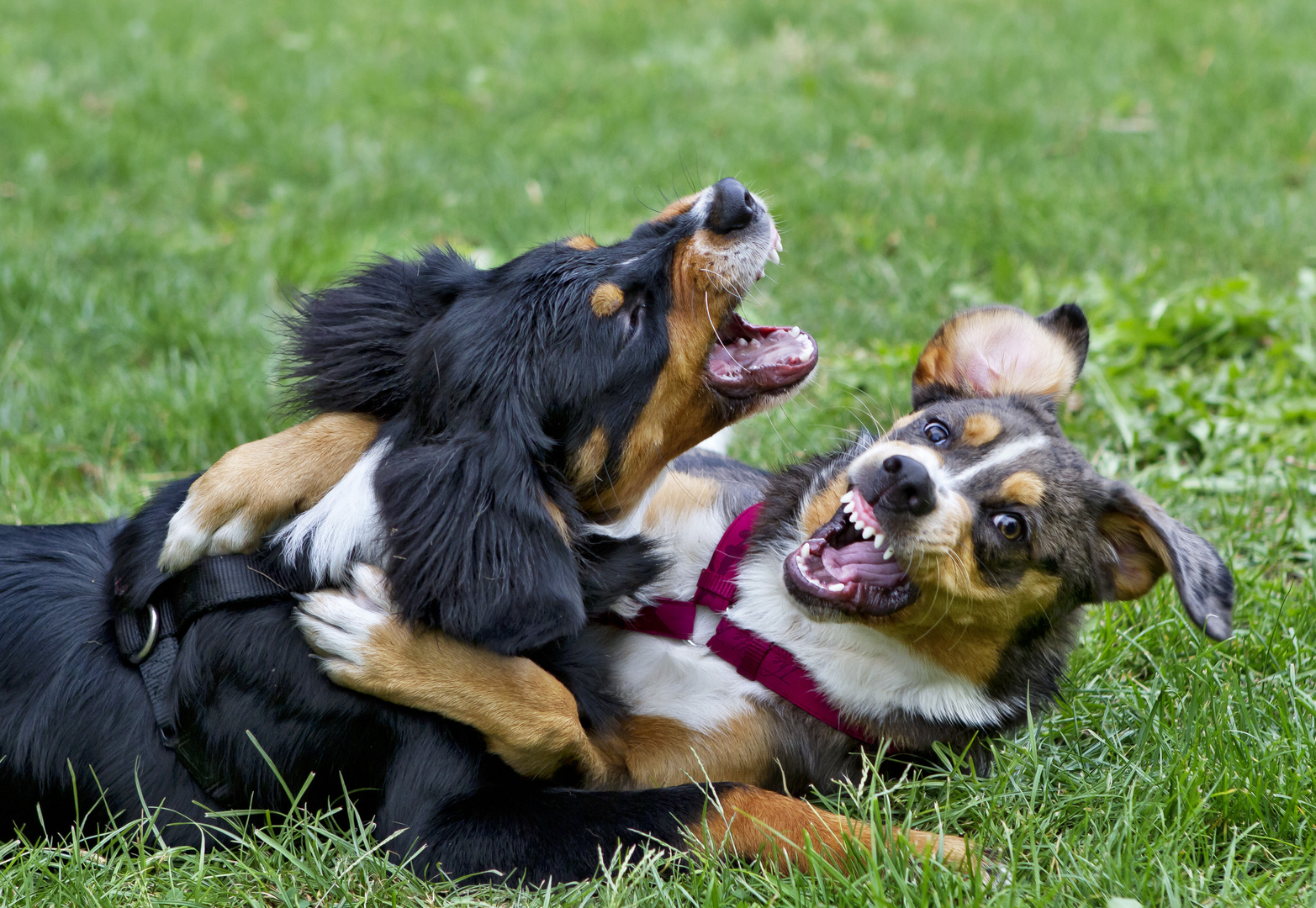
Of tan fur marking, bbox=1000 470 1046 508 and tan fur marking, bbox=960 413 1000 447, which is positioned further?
tan fur marking, bbox=960 413 1000 447

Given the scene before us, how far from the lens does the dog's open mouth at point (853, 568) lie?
2818 mm

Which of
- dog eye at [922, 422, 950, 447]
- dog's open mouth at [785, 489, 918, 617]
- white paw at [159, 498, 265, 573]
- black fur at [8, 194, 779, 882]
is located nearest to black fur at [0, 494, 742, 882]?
black fur at [8, 194, 779, 882]

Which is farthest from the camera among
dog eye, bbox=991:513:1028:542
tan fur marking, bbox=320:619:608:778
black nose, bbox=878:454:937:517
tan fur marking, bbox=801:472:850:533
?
tan fur marking, bbox=801:472:850:533

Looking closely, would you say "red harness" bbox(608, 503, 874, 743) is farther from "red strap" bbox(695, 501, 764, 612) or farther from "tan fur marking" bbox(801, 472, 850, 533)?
"tan fur marking" bbox(801, 472, 850, 533)

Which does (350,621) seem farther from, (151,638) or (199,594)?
(151,638)

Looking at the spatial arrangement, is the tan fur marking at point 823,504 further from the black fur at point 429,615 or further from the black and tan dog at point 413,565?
the black fur at point 429,615

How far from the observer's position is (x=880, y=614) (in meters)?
2.81

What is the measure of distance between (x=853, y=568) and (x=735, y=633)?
0.37 meters

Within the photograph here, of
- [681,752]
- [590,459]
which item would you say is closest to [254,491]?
[590,459]

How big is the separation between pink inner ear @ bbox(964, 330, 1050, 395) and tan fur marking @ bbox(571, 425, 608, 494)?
1.24 metres

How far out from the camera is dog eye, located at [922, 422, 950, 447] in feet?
10.1

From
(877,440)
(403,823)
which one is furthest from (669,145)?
(403,823)

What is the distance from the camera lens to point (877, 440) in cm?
325

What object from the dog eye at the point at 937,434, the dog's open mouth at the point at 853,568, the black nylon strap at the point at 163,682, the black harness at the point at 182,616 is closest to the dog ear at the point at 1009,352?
the dog eye at the point at 937,434
